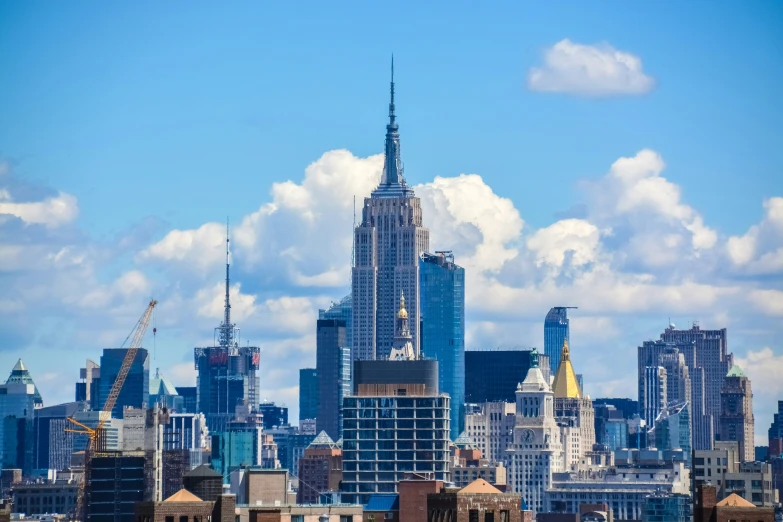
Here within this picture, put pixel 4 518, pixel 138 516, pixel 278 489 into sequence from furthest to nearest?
1. pixel 278 489
2. pixel 4 518
3. pixel 138 516

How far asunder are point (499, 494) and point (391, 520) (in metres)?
80.4

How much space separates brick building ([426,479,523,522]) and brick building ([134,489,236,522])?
969 centimetres

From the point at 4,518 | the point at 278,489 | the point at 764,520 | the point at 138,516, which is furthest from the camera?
the point at 278,489

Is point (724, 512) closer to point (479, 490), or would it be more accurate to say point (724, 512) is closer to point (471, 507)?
point (471, 507)

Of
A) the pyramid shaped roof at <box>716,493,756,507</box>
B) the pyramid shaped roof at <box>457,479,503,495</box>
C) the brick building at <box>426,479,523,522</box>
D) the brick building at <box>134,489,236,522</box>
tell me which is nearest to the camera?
the pyramid shaped roof at <box>716,493,756,507</box>

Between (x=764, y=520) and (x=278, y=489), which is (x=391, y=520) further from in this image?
(x=764, y=520)

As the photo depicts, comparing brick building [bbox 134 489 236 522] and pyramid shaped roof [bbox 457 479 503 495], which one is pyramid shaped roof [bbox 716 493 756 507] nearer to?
pyramid shaped roof [bbox 457 479 503 495]

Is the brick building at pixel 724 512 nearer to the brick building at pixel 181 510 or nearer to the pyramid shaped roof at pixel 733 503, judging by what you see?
the pyramid shaped roof at pixel 733 503

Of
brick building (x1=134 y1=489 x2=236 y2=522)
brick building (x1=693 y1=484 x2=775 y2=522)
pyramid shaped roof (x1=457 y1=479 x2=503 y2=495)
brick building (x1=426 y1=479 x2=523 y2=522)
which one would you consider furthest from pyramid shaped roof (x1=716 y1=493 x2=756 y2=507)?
brick building (x1=134 y1=489 x2=236 y2=522)

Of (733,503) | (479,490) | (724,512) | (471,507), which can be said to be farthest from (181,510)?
(733,503)

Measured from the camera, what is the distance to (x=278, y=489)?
195875 mm

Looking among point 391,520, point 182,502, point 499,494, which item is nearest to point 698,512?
point 499,494

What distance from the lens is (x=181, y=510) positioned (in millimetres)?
114438

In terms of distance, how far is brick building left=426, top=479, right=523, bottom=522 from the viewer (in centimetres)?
11450
